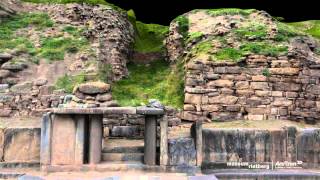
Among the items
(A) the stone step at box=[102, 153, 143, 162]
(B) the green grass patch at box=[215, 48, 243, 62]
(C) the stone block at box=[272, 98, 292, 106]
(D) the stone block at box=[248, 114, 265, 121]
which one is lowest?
(A) the stone step at box=[102, 153, 143, 162]

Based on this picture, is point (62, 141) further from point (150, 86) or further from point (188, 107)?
point (150, 86)

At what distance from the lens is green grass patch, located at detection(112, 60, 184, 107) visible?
469 inches

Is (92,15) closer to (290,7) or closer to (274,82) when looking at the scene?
(274,82)

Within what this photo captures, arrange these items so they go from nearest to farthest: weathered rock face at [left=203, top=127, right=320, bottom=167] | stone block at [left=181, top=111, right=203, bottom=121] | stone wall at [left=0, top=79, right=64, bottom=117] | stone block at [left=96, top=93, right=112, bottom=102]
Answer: weathered rock face at [left=203, top=127, right=320, bottom=167] < stone block at [left=96, top=93, right=112, bottom=102] < stone wall at [left=0, top=79, right=64, bottom=117] < stone block at [left=181, top=111, right=203, bottom=121]

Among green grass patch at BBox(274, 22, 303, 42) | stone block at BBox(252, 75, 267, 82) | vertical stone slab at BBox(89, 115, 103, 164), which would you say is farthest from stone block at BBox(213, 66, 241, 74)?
vertical stone slab at BBox(89, 115, 103, 164)

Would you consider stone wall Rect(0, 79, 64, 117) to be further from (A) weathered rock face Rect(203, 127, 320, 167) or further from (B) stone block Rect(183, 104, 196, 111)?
(A) weathered rock face Rect(203, 127, 320, 167)

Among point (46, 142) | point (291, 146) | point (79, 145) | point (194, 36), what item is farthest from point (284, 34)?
point (46, 142)

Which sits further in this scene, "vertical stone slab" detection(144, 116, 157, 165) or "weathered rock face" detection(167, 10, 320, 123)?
"weathered rock face" detection(167, 10, 320, 123)

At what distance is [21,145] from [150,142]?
2.70 meters

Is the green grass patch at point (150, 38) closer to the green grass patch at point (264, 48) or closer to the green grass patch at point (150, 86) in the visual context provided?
the green grass patch at point (150, 86)

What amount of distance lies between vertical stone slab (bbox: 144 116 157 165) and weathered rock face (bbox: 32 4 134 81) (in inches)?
188

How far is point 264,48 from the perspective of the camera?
12.1 m

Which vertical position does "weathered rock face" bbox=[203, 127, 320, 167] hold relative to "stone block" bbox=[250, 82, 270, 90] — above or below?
below

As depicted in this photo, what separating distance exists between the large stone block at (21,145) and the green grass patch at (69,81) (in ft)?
9.78
